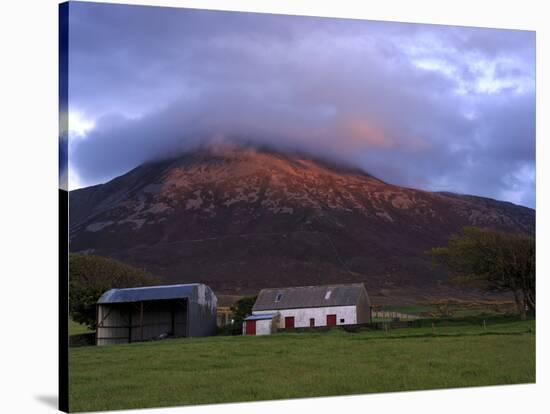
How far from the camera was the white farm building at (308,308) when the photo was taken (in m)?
19.4

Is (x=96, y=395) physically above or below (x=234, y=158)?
below

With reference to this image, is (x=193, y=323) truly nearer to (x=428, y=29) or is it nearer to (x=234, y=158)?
(x=234, y=158)

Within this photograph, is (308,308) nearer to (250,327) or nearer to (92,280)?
(250,327)

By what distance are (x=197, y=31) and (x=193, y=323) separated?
4.74 meters

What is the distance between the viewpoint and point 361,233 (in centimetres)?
2031

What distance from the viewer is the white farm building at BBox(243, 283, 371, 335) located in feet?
63.5

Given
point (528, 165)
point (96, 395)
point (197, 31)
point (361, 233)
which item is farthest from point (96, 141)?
point (528, 165)

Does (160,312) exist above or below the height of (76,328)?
above

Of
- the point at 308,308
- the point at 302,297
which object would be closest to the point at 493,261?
the point at 308,308

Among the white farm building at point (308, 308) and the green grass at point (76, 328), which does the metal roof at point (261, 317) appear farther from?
the green grass at point (76, 328)

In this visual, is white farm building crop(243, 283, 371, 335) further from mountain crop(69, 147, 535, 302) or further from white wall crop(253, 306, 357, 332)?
mountain crop(69, 147, 535, 302)

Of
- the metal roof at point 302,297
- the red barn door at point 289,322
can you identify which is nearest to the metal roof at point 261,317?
the metal roof at point 302,297

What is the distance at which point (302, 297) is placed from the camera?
1936cm

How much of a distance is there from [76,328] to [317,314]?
4.42 metres
